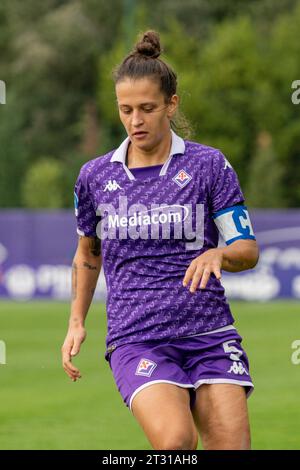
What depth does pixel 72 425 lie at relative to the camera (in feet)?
36.1

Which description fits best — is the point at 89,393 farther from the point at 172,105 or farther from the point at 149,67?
the point at 149,67

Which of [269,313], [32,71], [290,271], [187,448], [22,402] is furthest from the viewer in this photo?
[32,71]

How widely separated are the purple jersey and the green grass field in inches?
155

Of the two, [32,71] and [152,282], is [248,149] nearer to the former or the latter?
[32,71]

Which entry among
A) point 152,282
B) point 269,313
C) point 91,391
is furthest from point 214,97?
point 152,282

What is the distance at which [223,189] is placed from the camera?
585 cm

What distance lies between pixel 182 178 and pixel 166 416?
1.14 m

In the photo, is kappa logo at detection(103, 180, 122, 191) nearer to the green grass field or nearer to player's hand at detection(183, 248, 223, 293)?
player's hand at detection(183, 248, 223, 293)

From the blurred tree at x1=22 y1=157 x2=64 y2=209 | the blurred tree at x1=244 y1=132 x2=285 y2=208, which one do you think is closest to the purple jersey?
the blurred tree at x1=244 y1=132 x2=285 y2=208

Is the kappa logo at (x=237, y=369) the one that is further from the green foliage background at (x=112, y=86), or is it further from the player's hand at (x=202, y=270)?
the green foliage background at (x=112, y=86)

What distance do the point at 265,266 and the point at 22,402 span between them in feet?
50.9

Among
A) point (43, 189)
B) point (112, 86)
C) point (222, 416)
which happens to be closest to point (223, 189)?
point (222, 416)

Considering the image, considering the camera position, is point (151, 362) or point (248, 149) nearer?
point (151, 362)

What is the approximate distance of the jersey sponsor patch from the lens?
582 centimetres
